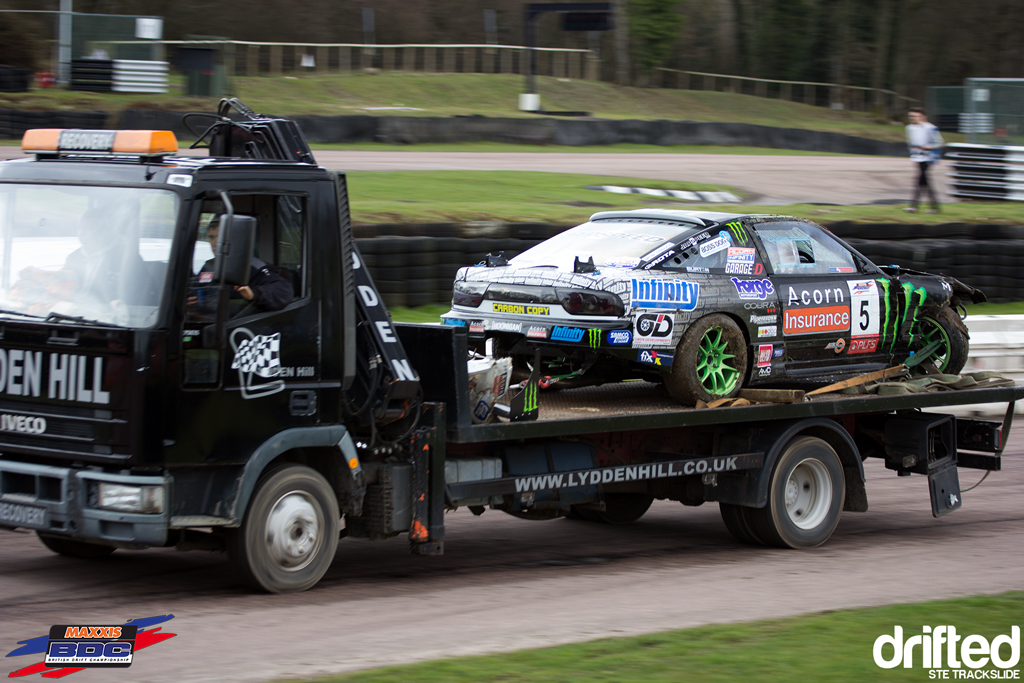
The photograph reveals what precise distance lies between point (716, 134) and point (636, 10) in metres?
19.2

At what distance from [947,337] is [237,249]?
628 centimetres

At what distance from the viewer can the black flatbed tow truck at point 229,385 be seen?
5.78 m

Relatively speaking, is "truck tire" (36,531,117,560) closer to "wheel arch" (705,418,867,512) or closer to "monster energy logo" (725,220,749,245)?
"wheel arch" (705,418,867,512)

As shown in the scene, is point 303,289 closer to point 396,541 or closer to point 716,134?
point 396,541

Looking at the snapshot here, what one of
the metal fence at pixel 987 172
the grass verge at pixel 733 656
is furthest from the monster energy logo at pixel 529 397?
the metal fence at pixel 987 172

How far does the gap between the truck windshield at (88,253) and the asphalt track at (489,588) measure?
1511 mm

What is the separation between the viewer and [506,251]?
1466cm

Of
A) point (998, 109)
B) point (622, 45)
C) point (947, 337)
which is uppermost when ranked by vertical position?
point (622, 45)

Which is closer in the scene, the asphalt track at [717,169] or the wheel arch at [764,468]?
the wheel arch at [764,468]

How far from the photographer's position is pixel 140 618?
5.82 metres

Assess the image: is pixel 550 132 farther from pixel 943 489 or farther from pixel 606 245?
pixel 606 245

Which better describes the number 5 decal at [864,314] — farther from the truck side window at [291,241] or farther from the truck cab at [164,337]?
the truck side window at [291,241]

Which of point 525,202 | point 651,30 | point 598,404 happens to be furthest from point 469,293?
point 651,30

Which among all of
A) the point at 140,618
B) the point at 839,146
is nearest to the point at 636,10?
the point at 839,146
